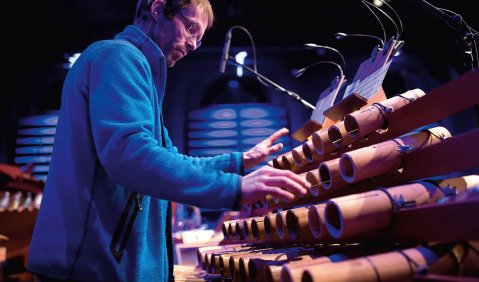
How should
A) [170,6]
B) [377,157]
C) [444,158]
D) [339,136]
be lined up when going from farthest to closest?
[170,6] → [339,136] → [377,157] → [444,158]

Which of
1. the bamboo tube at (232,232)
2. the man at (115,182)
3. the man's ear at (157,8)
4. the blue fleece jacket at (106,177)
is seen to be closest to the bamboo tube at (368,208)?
the man at (115,182)

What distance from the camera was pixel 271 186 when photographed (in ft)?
4.02

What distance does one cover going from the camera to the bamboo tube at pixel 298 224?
1.42 meters

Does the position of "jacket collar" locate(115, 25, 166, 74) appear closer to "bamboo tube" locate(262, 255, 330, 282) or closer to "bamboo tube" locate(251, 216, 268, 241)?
"bamboo tube" locate(251, 216, 268, 241)

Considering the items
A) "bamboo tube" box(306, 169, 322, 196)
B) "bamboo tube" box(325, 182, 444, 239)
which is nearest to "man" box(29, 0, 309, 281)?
"bamboo tube" box(325, 182, 444, 239)

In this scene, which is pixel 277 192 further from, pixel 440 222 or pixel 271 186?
pixel 440 222

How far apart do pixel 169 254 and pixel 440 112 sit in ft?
3.79

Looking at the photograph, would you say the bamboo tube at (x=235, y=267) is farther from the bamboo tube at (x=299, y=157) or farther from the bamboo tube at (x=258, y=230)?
the bamboo tube at (x=299, y=157)

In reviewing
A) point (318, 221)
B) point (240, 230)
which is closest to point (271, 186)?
point (318, 221)

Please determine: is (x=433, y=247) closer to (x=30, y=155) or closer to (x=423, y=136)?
(x=423, y=136)

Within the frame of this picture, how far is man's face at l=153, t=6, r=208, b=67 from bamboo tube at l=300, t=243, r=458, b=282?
3.90 feet

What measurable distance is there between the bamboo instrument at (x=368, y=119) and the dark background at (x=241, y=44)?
5349 millimetres

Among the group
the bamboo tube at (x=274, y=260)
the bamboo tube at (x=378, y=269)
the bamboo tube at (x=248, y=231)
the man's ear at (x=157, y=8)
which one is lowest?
the bamboo tube at (x=378, y=269)

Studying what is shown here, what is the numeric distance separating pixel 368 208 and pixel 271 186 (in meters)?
0.28
